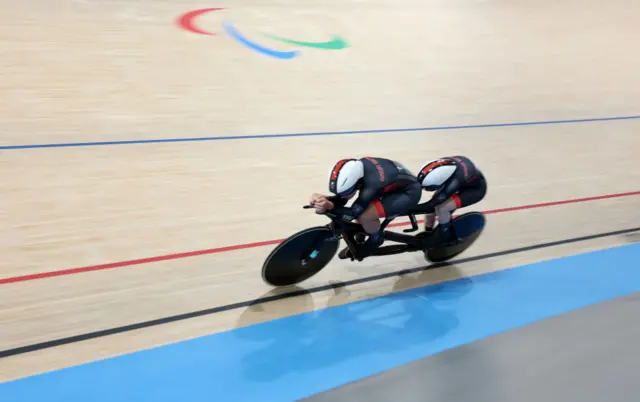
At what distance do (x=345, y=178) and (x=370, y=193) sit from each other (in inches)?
5.9

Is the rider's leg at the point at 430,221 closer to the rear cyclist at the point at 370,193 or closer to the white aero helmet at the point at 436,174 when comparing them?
the white aero helmet at the point at 436,174

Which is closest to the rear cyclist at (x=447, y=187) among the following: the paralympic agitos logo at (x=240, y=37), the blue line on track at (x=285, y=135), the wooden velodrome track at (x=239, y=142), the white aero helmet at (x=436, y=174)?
the white aero helmet at (x=436, y=174)

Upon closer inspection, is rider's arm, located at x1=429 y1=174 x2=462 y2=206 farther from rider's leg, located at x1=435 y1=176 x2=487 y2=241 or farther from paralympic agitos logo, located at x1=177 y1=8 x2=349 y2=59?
paralympic agitos logo, located at x1=177 y1=8 x2=349 y2=59

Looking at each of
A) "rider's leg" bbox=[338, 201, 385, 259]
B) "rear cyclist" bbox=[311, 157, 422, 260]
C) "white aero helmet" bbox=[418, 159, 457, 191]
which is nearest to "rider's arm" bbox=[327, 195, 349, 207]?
"rear cyclist" bbox=[311, 157, 422, 260]

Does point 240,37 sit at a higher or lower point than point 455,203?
higher

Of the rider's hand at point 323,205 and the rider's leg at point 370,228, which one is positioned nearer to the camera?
the rider's hand at point 323,205

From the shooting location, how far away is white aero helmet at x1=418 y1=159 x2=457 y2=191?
250cm

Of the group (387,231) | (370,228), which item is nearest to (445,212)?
(387,231)

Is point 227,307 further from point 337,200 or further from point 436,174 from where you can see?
point 436,174

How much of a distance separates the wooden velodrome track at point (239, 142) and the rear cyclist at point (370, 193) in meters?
0.37

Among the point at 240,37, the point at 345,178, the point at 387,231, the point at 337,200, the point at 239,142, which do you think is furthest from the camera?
the point at 240,37

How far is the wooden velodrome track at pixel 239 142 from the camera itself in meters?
2.27

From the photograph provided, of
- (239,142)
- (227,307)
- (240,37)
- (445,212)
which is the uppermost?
(240,37)

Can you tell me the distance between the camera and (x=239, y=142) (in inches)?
130
